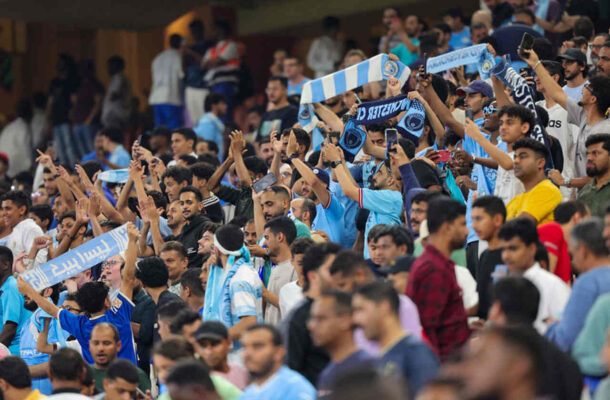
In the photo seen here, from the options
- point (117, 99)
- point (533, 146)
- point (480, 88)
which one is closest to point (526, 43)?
point (480, 88)

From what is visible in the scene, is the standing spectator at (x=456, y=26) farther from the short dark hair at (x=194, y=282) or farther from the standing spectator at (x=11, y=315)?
the short dark hair at (x=194, y=282)

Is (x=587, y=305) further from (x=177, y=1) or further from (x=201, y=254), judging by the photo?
(x=177, y=1)

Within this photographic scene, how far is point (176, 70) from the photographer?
18.8 m

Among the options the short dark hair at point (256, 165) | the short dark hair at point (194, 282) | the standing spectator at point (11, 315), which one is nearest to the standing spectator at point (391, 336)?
the short dark hair at point (194, 282)

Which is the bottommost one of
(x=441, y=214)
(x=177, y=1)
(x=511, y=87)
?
(x=441, y=214)

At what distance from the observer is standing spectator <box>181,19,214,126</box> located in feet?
60.2

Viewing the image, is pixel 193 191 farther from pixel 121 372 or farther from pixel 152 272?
pixel 121 372

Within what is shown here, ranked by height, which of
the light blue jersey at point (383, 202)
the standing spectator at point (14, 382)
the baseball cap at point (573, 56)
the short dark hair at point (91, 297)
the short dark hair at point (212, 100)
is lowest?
the standing spectator at point (14, 382)

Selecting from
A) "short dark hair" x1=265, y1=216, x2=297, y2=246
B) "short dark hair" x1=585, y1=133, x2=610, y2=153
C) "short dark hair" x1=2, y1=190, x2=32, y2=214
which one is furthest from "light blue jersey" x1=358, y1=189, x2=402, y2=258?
"short dark hair" x1=2, y1=190, x2=32, y2=214

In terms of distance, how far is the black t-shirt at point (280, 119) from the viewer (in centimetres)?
1420

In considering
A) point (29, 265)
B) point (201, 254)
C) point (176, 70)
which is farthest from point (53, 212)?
point (176, 70)

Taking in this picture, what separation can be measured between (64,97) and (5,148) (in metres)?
1.32

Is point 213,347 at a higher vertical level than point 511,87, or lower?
lower

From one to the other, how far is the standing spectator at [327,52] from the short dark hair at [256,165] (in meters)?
6.21
